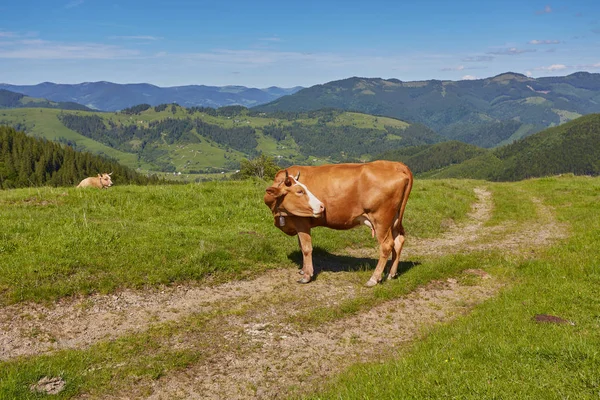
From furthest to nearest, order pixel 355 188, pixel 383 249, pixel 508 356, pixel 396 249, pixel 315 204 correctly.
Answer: pixel 396 249 → pixel 383 249 → pixel 355 188 → pixel 315 204 → pixel 508 356

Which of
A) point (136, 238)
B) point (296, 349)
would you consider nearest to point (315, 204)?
point (296, 349)

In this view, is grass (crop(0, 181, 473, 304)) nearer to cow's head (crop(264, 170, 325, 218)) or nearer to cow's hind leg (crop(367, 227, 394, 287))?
cow's head (crop(264, 170, 325, 218))

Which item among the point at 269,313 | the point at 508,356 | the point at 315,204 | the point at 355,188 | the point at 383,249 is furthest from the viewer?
the point at 383,249

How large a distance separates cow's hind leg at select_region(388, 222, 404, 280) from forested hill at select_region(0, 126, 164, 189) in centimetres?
12017

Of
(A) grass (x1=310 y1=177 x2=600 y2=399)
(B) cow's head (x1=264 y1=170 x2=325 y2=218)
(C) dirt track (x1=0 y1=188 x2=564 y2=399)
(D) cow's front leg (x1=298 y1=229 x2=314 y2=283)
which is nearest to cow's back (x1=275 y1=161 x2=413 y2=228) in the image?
(B) cow's head (x1=264 y1=170 x2=325 y2=218)

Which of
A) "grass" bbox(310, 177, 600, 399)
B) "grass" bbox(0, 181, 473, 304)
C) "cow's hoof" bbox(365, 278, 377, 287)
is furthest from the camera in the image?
"cow's hoof" bbox(365, 278, 377, 287)

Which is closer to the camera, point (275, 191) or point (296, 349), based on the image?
point (296, 349)

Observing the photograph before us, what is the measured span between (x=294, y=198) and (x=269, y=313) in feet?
10.9

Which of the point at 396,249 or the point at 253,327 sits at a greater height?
the point at 396,249

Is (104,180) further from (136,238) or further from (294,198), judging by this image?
(294,198)

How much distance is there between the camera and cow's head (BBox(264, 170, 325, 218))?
10.5 metres

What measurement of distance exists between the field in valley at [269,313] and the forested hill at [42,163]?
11693 cm

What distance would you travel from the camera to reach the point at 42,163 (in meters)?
128

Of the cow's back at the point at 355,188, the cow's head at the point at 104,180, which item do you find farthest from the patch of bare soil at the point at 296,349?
the cow's head at the point at 104,180
